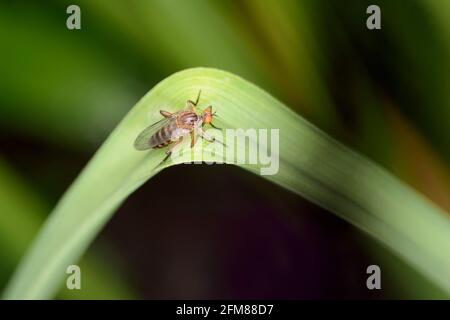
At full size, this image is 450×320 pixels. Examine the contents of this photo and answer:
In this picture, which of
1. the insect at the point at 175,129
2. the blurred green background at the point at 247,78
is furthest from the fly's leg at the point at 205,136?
the blurred green background at the point at 247,78

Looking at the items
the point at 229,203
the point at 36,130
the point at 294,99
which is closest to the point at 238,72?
the point at 294,99

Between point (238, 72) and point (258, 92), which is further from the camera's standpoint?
point (238, 72)

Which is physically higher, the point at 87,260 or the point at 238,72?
the point at 238,72

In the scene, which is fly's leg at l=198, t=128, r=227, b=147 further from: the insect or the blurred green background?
the blurred green background

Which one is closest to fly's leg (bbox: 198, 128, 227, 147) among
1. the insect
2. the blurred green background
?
the insect

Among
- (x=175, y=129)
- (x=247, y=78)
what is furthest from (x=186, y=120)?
(x=247, y=78)

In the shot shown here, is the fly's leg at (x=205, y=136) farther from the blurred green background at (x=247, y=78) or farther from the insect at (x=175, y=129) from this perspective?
the blurred green background at (x=247, y=78)
